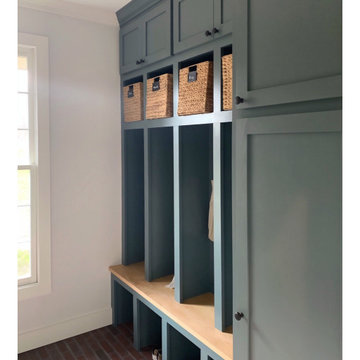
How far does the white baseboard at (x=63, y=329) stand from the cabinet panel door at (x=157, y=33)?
83.9 inches

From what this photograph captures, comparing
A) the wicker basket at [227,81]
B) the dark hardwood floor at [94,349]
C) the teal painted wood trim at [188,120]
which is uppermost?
the wicker basket at [227,81]

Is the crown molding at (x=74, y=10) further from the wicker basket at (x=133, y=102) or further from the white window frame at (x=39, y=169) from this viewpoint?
the wicker basket at (x=133, y=102)

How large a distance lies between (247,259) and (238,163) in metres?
0.39

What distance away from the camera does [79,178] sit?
2807 mm

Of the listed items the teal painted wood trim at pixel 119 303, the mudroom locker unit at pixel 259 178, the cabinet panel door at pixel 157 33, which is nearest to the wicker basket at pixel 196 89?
the mudroom locker unit at pixel 259 178

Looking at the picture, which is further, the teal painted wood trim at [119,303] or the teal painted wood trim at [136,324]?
the teal painted wood trim at [119,303]

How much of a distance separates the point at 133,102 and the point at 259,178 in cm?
167

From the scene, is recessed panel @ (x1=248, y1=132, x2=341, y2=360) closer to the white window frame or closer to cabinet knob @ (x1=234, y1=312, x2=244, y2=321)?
cabinet knob @ (x1=234, y1=312, x2=244, y2=321)

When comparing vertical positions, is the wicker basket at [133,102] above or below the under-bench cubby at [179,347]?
above

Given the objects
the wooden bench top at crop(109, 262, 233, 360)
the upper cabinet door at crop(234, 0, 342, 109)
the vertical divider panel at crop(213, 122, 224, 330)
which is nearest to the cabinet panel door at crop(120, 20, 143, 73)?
the vertical divider panel at crop(213, 122, 224, 330)

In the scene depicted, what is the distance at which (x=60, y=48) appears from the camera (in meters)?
2.66

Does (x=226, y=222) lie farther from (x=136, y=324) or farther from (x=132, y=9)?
(x=132, y=9)

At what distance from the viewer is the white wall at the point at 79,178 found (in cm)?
266
